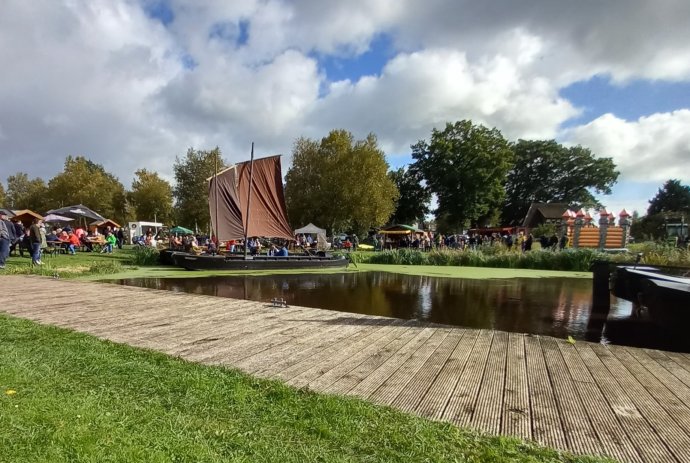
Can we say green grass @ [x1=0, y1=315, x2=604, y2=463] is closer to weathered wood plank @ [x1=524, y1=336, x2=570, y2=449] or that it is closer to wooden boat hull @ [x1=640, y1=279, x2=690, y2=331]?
weathered wood plank @ [x1=524, y1=336, x2=570, y2=449]

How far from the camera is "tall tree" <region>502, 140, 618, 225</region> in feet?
198

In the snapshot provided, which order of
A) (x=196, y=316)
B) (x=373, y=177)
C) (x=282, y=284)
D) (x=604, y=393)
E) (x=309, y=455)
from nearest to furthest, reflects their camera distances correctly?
(x=309, y=455)
(x=604, y=393)
(x=196, y=316)
(x=282, y=284)
(x=373, y=177)

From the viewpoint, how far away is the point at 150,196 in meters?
47.2

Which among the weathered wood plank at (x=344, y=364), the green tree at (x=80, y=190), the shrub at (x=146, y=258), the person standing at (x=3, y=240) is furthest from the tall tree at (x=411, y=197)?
the weathered wood plank at (x=344, y=364)

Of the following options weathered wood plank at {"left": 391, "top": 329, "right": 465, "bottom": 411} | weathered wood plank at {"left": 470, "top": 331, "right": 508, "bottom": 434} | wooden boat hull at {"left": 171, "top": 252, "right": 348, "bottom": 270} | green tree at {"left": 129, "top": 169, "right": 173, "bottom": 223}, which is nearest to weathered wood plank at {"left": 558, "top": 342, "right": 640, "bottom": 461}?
weathered wood plank at {"left": 470, "top": 331, "right": 508, "bottom": 434}

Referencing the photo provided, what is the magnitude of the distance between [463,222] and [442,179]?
5.91m

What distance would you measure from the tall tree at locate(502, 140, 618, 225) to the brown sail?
162 feet

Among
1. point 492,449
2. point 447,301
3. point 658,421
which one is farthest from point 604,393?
point 447,301

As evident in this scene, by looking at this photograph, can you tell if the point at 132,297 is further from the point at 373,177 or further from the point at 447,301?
the point at 373,177

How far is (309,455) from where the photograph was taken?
2.43 meters

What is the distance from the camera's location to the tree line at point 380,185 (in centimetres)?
3759

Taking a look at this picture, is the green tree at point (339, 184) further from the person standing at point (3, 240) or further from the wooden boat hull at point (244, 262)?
the person standing at point (3, 240)

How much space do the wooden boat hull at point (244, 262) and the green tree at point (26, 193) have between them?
1606 inches

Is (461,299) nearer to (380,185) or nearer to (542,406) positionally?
(542,406)
